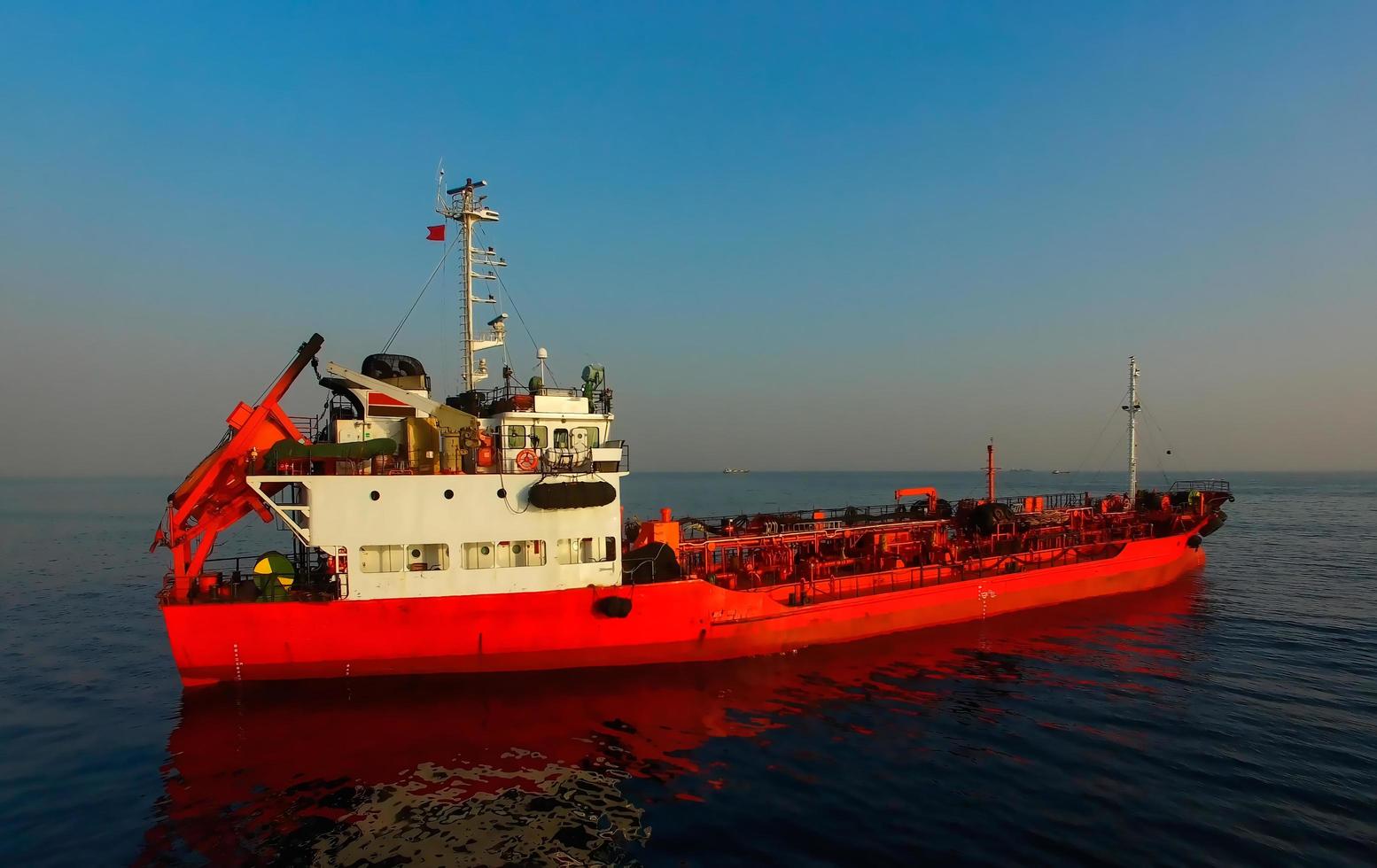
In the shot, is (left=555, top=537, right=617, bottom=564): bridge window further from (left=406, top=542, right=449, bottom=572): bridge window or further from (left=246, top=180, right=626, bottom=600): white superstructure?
(left=406, top=542, right=449, bottom=572): bridge window

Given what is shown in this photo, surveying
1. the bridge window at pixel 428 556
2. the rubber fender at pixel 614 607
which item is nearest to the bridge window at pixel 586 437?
the rubber fender at pixel 614 607

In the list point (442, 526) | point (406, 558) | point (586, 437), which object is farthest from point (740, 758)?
point (586, 437)

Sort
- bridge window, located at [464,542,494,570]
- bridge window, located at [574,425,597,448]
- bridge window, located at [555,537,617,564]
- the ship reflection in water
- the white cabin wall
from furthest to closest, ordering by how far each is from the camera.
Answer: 1. bridge window, located at [574,425,597,448]
2. bridge window, located at [555,537,617,564]
3. bridge window, located at [464,542,494,570]
4. the white cabin wall
5. the ship reflection in water

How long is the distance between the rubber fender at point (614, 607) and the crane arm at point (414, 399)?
5.97 meters

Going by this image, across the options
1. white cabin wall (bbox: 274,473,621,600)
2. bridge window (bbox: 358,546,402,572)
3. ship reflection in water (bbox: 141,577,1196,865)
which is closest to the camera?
ship reflection in water (bbox: 141,577,1196,865)

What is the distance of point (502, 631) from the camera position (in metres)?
16.2

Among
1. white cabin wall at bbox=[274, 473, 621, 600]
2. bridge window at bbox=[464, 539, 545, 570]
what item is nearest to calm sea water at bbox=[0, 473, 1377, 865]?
white cabin wall at bbox=[274, 473, 621, 600]

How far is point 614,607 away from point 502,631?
285 cm

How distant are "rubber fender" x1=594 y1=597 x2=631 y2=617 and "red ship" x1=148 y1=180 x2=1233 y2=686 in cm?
5

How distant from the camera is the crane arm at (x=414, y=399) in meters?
16.7

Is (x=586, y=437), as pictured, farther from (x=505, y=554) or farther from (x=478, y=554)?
(x=478, y=554)

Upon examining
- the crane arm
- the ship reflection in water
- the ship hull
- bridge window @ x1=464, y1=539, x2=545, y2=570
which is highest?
the crane arm

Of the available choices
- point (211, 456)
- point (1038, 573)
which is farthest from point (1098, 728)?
point (211, 456)

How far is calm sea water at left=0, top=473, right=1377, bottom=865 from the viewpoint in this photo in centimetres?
989
